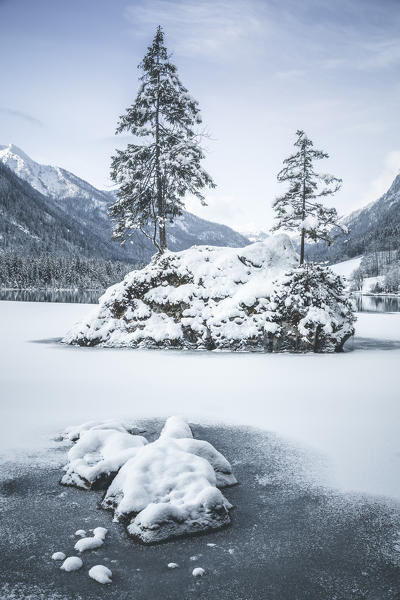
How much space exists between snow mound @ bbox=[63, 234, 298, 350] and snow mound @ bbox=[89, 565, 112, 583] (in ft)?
38.6

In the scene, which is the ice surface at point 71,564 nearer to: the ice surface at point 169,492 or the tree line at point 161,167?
the ice surface at point 169,492

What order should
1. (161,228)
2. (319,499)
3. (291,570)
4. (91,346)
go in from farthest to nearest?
(161,228)
(91,346)
(319,499)
(291,570)

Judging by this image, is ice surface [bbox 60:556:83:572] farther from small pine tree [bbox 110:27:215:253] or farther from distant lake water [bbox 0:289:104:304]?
distant lake water [bbox 0:289:104:304]

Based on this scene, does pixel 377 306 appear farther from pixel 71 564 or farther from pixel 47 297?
pixel 71 564

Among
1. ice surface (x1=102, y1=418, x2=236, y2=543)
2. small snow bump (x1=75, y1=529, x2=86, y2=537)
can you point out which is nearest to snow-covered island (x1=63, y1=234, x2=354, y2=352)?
ice surface (x1=102, y1=418, x2=236, y2=543)

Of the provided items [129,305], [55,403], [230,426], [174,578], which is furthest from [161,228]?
[174,578]

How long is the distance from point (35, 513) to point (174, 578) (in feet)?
5.89

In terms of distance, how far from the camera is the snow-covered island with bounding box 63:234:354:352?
14.6 meters

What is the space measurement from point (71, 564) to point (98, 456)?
1.90 meters

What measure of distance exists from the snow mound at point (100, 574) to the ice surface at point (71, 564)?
0.14 m

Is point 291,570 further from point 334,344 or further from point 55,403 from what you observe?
point 334,344

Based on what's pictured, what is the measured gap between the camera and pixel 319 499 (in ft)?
14.5

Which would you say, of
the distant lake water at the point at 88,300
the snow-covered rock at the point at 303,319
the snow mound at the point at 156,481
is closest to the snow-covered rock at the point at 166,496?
the snow mound at the point at 156,481

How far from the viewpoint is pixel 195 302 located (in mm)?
15938
